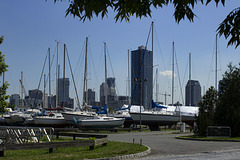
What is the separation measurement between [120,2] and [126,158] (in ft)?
33.7

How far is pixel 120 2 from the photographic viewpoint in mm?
5250

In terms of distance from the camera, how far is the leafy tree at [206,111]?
2962 centimetres

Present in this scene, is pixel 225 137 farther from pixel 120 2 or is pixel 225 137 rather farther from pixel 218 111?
pixel 120 2

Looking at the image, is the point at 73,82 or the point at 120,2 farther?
the point at 73,82

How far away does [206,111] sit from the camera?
34.0 meters

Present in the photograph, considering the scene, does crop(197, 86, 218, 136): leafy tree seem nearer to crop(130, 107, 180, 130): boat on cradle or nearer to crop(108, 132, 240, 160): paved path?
crop(108, 132, 240, 160): paved path

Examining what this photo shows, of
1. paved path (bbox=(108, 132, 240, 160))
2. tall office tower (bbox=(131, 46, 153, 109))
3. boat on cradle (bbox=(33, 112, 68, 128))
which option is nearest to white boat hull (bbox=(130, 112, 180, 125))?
tall office tower (bbox=(131, 46, 153, 109))

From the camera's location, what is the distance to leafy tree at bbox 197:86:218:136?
29.6m

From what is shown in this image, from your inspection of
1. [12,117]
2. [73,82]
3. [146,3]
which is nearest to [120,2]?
[146,3]

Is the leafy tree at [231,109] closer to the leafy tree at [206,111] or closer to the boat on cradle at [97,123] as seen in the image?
the leafy tree at [206,111]

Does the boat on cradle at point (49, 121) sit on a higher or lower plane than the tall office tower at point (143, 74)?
lower

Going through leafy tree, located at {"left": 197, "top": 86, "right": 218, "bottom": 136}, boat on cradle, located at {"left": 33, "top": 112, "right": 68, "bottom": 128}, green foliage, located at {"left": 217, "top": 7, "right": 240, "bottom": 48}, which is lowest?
boat on cradle, located at {"left": 33, "top": 112, "right": 68, "bottom": 128}

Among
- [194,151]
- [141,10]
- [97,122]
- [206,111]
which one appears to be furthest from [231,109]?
[141,10]

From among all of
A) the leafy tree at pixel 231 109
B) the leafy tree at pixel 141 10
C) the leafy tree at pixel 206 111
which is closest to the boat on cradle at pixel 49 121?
the leafy tree at pixel 206 111
